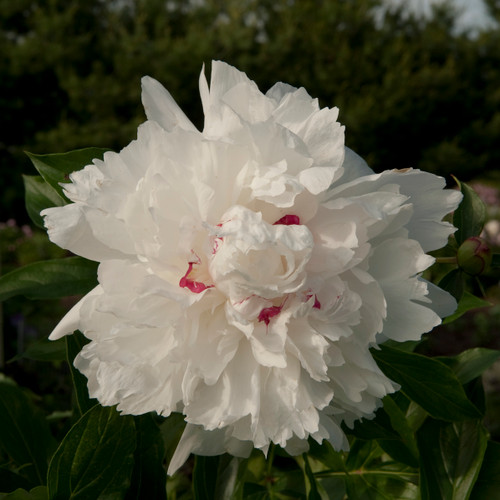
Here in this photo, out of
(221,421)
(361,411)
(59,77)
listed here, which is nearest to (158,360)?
(221,421)

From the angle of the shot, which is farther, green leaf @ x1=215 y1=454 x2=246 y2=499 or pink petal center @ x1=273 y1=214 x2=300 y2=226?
green leaf @ x1=215 y1=454 x2=246 y2=499

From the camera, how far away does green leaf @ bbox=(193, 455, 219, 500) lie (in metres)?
0.62

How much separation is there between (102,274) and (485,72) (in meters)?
11.1

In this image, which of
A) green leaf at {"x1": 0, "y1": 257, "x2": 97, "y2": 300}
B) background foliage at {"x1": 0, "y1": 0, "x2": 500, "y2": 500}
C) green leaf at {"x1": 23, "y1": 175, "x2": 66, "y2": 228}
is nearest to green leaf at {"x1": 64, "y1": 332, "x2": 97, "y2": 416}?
green leaf at {"x1": 0, "y1": 257, "x2": 97, "y2": 300}

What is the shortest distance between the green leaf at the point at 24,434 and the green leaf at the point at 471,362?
449mm

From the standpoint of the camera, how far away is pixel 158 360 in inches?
20.1

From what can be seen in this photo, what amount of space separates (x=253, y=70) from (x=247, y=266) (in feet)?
29.3

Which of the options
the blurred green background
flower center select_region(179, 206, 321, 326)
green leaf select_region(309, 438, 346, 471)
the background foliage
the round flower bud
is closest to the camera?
Result: flower center select_region(179, 206, 321, 326)

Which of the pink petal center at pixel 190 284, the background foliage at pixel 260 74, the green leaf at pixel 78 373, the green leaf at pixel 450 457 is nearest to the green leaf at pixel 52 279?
the green leaf at pixel 78 373

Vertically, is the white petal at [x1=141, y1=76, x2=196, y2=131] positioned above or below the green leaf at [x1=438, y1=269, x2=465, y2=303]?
above

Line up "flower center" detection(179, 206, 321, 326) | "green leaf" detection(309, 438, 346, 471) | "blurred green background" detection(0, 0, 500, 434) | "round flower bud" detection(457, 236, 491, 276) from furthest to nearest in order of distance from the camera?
"blurred green background" detection(0, 0, 500, 434) → "green leaf" detection(309, 438, 346, 471) → "round flower bud" detection(457, 236, 491, 276) → "flower center" detection(179, 206, 321, 326)

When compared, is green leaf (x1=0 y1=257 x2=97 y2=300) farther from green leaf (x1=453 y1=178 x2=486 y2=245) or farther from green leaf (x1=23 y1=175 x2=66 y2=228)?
green leaf (x1=453 y1=178 x2=486 y2=245)

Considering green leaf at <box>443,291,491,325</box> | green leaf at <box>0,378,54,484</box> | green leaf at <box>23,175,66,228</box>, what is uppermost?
green leaf at <box>23,175,66,228</box>

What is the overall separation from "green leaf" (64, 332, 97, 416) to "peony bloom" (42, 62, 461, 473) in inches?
2.9
